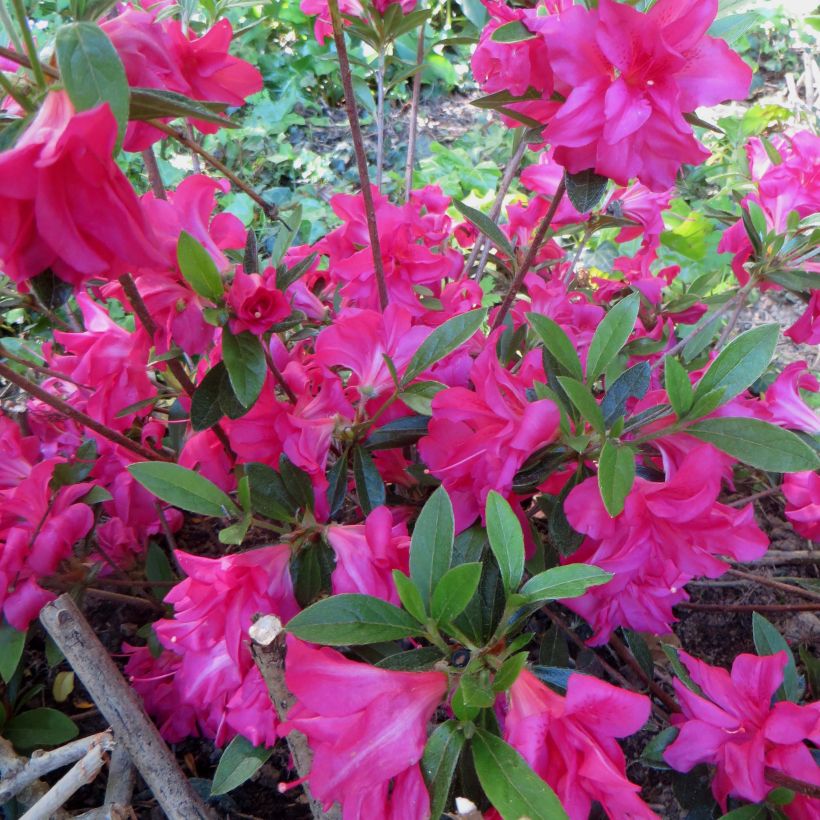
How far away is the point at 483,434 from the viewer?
773 millimetres

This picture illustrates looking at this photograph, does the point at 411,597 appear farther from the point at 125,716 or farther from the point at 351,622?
the point at 125,716

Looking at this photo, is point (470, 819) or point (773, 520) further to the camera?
point (773, 520)

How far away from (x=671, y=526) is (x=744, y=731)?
315 mm

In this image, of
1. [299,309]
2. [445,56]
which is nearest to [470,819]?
[299,309]

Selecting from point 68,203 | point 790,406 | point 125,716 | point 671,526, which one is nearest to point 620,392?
point 671,526

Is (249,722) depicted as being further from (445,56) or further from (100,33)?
(445,56)

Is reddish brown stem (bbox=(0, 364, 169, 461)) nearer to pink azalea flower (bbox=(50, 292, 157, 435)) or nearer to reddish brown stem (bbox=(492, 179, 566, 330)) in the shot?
pink azalea flower (bbox=(50, 292, 157, 435))

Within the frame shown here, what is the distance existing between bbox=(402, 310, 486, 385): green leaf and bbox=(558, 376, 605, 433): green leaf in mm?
171

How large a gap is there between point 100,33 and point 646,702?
2.20 feet

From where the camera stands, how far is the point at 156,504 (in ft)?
3.90

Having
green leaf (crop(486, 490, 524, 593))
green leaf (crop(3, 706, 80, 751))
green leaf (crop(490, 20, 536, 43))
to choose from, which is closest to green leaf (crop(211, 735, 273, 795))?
green leaf (crop(3, 706, 80, 751))

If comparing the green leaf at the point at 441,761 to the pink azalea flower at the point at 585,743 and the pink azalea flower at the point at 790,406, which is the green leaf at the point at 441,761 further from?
Result: the pink azalea flower at the point at 790,406

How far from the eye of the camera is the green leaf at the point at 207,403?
86 centimetres

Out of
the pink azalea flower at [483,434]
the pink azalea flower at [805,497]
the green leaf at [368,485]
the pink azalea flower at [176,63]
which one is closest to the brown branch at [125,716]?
the green leaf at [368,485]
